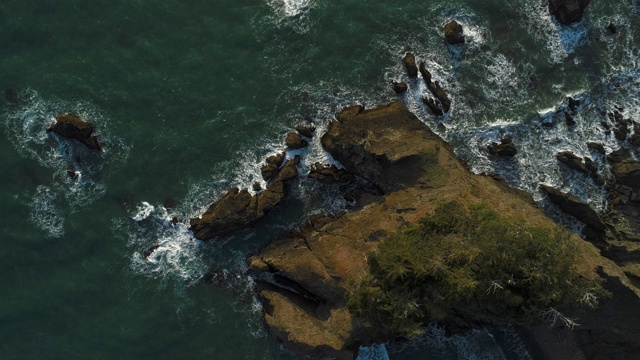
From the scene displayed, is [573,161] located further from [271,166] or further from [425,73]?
[271,166]

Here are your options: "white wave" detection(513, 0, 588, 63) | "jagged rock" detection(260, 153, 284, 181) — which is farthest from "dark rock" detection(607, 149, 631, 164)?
"jagged rock" detection(260, 153, 284, 181)

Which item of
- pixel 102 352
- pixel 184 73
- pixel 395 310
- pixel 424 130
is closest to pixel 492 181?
pixel 424 130

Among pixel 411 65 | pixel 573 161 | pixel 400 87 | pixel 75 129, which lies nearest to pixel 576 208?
pixel 573 161

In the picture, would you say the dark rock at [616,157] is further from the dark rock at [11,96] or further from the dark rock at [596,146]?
the dark rock at [11,96]

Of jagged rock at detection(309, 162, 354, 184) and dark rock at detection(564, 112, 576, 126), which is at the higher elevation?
dark rock at detection(564, 112, 576, 126)

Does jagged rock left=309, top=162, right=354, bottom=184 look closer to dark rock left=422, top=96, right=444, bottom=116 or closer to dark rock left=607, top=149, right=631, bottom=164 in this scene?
dark rock left=422, top=96, right=444, bottom=116

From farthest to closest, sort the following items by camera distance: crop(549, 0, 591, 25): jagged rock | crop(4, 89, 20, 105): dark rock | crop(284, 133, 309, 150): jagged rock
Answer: crop(549, 0, 591, 25): jagged rock
crop(284, 133, 309, 150): jagged rock
crop(4, 89, 20, 105): dark rock
